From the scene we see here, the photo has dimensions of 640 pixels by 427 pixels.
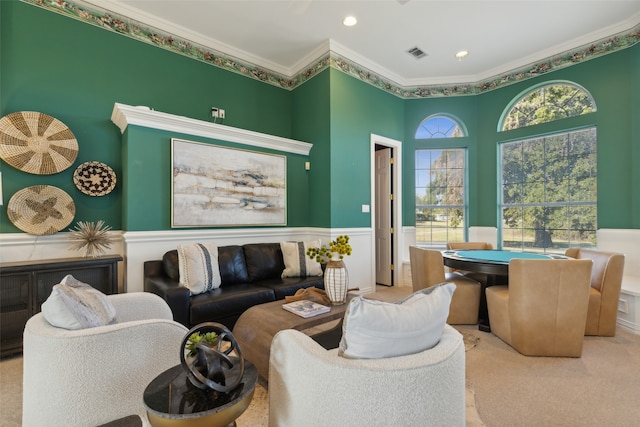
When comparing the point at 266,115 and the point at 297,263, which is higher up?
the point at 266,115

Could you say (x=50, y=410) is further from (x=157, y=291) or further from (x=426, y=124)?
(x=426, y=124)

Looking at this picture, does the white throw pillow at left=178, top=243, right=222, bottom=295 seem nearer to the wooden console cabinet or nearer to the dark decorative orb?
the wooden console cabinet

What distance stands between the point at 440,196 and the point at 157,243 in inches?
182

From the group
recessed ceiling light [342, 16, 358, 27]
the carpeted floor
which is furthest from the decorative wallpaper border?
the carpeted floor

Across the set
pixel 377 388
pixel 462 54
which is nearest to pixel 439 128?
pixel 462 54

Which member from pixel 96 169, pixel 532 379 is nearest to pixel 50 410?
pixel 96 169

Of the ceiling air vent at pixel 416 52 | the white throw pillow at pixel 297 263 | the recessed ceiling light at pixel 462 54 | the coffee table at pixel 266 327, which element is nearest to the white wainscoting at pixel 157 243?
the white throw pillow at pixel 297 263

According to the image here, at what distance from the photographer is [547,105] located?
4.37m

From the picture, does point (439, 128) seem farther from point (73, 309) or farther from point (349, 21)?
point (73, 309)

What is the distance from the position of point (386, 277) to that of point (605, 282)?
9.47 ft

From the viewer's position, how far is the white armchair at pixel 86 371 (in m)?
1.23

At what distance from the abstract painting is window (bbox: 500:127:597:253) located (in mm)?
3831

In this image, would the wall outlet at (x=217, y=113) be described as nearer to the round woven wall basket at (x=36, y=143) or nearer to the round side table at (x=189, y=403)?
the round woven wall basket at (x=36, y=143)

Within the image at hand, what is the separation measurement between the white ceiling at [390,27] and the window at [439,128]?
917 millimetres
